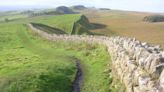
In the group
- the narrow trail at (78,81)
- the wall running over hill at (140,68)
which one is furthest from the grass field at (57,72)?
the wall running over hill at (140,68)

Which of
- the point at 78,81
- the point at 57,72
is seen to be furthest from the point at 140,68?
the point at 57,72

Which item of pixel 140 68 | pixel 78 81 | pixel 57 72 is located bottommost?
pixel 78 81

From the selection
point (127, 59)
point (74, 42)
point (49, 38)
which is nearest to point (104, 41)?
point (74, 42)

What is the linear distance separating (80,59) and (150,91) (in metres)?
27.8

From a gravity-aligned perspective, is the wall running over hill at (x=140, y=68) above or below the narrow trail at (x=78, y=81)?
above

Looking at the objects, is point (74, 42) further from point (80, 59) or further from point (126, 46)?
point (126, 46)

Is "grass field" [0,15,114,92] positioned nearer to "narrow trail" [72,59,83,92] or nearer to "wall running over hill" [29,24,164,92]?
"narrow trail" [72,59,83,92]

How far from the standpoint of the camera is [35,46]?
66312mm

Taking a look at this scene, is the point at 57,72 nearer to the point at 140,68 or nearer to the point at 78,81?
the point at 78,81

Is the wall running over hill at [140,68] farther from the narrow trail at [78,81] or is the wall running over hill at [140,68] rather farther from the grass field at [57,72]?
the narrow trail at [78,81]

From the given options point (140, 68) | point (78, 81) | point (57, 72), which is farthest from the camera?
point (57, 72)

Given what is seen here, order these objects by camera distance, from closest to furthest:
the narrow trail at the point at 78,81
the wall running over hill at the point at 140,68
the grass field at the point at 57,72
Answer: the wall running over hill at the point at 140,68 < the grass field at the point at 57,72 < the narrow trail at the point at 78,81

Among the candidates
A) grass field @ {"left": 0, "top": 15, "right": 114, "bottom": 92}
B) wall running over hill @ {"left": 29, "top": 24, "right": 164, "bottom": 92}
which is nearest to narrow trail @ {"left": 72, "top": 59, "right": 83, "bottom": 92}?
grass field @ {"left": 0, "top": 15, "right": 114, "bottom": 92}

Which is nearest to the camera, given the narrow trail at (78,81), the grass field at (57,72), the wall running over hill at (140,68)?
the wall running over hill at (140,68)
